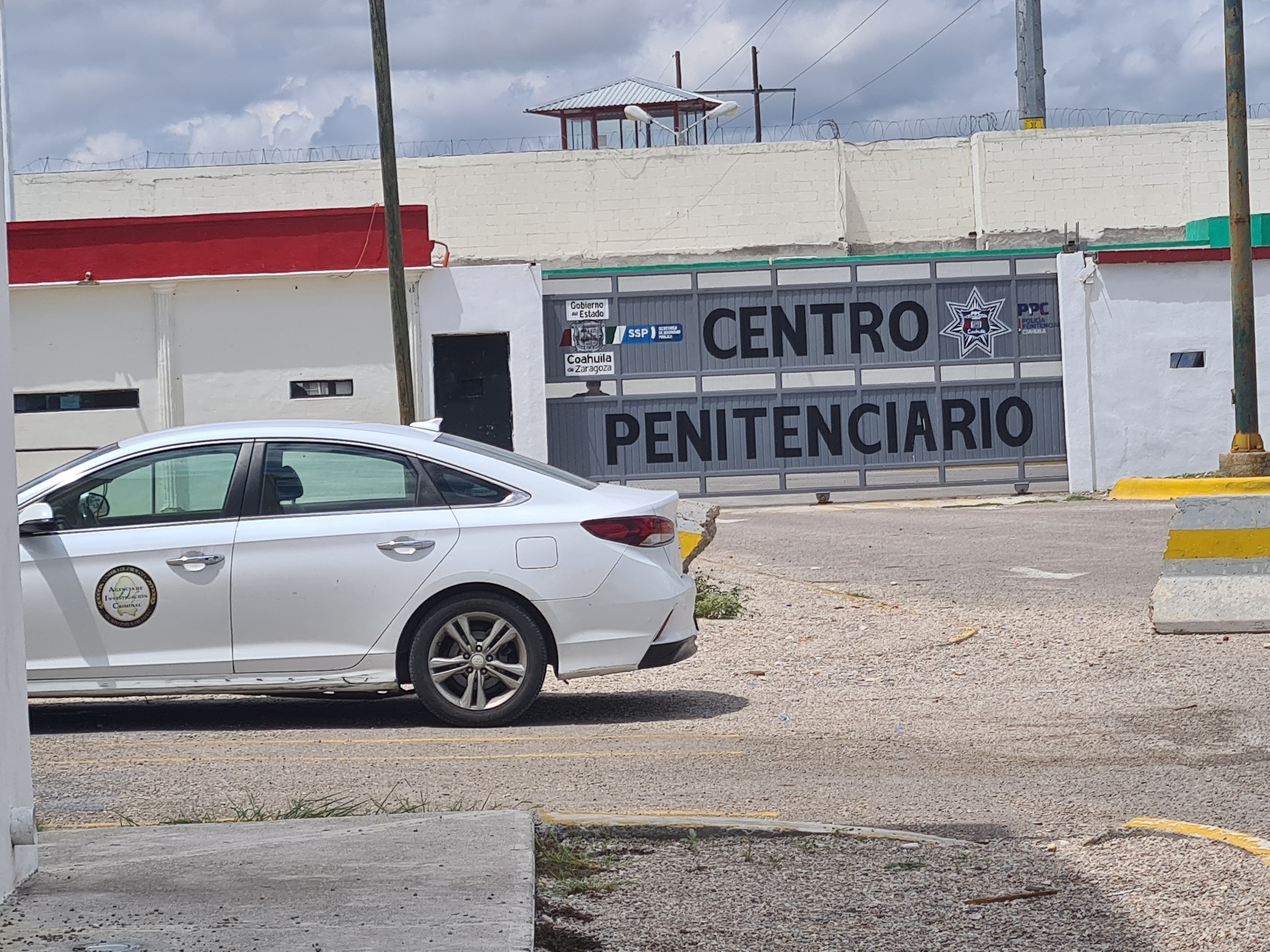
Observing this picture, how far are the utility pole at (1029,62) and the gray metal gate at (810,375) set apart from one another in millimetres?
21178

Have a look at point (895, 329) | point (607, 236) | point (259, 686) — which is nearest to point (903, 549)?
point (895, 329)

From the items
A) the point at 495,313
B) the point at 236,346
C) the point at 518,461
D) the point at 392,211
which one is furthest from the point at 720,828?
the point at 236,346

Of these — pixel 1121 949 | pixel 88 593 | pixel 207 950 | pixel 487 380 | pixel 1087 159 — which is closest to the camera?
pixel 207 950

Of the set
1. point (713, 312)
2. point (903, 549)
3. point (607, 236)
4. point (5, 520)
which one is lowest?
point (903, 549)

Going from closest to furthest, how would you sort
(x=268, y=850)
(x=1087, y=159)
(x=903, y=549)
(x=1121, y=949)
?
(x=1121, y=949), (x=268, y=850), (x=903, y=549), (x=1087, y=159)

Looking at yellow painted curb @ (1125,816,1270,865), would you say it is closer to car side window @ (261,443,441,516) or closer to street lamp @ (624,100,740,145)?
car side window @ (261,443,441,516)

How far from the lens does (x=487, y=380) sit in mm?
21578

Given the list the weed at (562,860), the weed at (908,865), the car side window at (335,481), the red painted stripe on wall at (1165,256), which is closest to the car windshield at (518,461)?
the car side window at (335,481)

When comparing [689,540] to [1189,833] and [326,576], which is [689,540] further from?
[1189,833]

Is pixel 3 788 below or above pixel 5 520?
below

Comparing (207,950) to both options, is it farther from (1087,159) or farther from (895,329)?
(1087,159)

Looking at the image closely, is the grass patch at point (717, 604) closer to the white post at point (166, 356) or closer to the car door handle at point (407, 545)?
the car door handle at point (407, 545)

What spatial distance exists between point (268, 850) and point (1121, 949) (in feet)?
8.00

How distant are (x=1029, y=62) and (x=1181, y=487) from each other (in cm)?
2591
